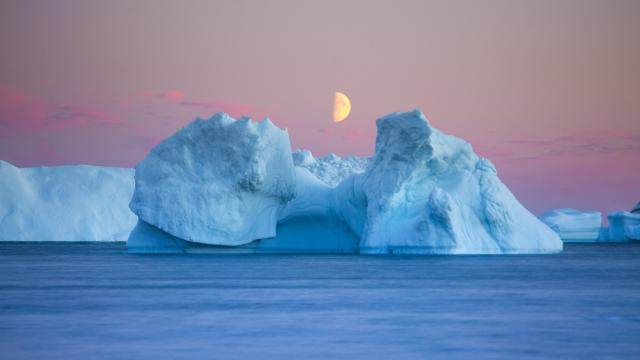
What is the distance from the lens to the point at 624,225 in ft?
212

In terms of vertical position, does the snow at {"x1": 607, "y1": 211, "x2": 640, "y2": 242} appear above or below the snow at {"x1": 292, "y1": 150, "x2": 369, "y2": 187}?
below

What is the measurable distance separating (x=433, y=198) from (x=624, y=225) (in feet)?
127

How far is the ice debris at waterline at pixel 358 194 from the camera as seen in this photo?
103 ft

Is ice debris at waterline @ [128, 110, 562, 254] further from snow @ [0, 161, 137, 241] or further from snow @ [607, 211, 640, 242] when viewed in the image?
snow @ [0, 161, 137, 241]

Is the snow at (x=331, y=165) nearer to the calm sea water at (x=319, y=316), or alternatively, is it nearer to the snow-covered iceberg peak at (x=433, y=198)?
the snow-covered iceberg peak at (x=433, y=198)

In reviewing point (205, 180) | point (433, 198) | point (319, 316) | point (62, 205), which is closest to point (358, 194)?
point (433, 198)

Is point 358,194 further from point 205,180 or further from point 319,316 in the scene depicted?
point 319,316

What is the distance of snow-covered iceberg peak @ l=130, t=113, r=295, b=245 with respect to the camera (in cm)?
3303

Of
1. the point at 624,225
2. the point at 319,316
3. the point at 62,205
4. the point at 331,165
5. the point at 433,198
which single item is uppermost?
the point at 331,165

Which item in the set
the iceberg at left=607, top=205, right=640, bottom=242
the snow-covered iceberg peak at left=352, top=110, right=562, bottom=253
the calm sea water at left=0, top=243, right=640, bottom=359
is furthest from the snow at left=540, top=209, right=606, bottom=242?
the calm sea water at left=0, top=243, right=640, bottom=359

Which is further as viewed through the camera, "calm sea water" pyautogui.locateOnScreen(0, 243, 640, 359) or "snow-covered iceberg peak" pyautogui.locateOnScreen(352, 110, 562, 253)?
"snow-covered iceberg peak" pyautogui.locateOnScreen(352, 110, 562, 253)

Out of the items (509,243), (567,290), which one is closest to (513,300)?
(567,290)

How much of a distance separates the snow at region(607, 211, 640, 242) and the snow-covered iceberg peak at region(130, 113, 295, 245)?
122 ft

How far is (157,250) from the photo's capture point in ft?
120
